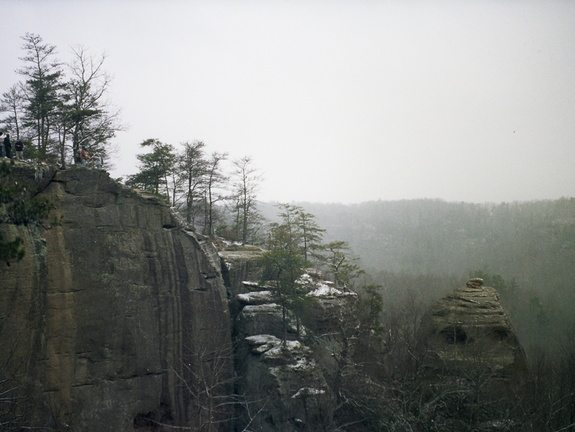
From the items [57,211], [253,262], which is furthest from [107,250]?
[253,262]

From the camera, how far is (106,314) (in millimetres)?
18031

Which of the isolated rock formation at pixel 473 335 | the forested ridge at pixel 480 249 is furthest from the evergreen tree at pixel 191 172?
the forested ridge at pixel 480 249

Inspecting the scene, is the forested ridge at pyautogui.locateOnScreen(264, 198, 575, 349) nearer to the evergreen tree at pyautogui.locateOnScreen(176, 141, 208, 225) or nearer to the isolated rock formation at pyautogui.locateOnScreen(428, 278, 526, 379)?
the isolated rock formation at pyautogui.locateOnScreen(428, 278, 526, 379)

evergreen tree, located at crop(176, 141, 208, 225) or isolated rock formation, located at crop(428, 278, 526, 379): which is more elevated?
evergreen tree, located at crop(176, 141, 208, 225)

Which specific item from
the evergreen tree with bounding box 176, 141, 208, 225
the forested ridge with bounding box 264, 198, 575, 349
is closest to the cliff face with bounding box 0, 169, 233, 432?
the evergreen tree with bounding box 176, 141, 208, 225

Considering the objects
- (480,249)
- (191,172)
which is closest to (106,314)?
(191,172)

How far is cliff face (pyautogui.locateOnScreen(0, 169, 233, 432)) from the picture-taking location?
15.9 meters

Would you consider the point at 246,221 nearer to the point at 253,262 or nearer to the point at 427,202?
the point at 253,262

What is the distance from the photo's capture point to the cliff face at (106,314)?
15.9 meters

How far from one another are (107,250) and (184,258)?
409 centimetres

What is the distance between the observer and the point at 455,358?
70.9 ft

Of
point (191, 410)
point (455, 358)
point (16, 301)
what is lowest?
point (191, 410)

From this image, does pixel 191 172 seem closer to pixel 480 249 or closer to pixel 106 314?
pixel 106 314

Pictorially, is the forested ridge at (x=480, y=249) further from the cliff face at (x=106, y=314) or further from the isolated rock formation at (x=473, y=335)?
the cliff face at (x=106, y=314)
